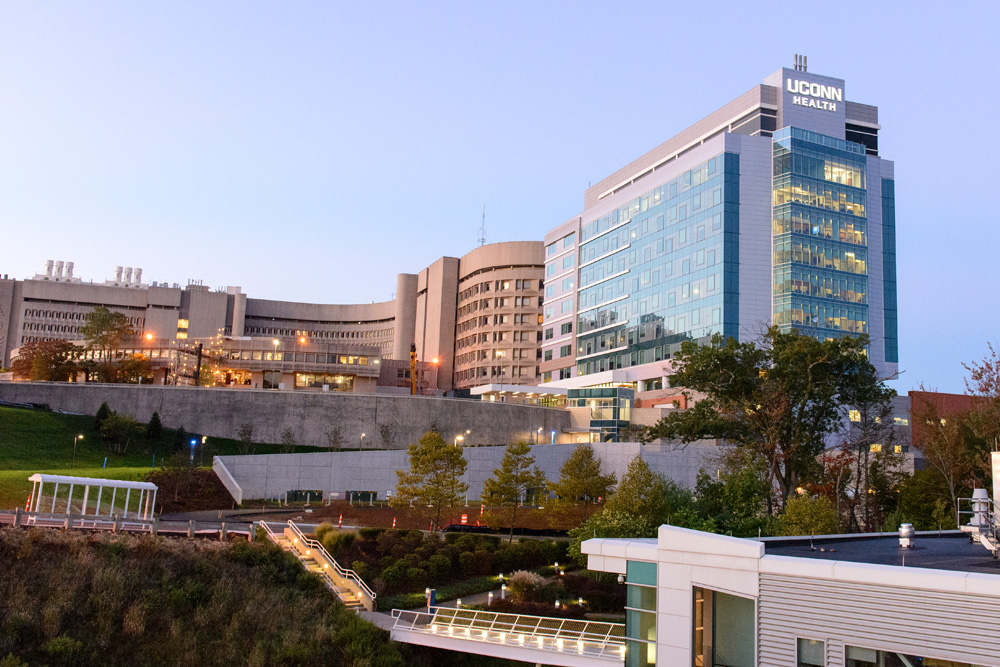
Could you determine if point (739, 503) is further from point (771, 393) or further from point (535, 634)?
point (535, 634)

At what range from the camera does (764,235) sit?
303 feet

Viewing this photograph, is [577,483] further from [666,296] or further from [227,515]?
[666,296]

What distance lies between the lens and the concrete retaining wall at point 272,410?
276 feet

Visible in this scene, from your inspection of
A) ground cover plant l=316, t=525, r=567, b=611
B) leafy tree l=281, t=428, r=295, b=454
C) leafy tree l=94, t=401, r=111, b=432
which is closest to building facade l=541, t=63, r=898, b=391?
leafy tree l=281, t=428, r=295, b=454

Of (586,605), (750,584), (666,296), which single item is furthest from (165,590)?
(666,296)

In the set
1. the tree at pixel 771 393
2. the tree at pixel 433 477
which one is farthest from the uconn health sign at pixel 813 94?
the tree at pixel 433 477

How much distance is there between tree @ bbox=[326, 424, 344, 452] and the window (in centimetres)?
6612

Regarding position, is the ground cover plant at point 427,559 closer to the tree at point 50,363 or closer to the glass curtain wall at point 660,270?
the glass curtain wall at point 660,270

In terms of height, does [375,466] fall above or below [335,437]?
below

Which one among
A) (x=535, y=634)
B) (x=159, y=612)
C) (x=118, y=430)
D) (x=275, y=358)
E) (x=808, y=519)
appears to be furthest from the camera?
(x=275, y=358)

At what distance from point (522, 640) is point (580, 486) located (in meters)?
32.0

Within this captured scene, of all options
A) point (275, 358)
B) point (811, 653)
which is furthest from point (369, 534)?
point (275, 358)

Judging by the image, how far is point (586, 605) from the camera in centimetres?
4106

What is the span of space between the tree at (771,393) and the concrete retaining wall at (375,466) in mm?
11485
